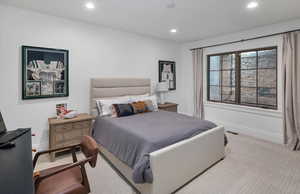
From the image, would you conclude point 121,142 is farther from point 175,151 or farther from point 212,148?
point 212,148

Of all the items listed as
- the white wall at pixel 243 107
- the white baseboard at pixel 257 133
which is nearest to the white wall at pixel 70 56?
the white wall at pixel 243 107

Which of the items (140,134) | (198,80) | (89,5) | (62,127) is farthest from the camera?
(198,80)

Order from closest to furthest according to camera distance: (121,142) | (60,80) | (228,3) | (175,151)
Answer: (175,151) → (121,142) → (228,3) → (60,80)

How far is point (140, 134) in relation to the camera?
2229 millimetres

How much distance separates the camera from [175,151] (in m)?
2.03

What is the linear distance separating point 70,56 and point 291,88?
438 centimetres

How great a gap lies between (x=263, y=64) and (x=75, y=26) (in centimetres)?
417

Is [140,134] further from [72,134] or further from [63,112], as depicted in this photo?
[63,112]

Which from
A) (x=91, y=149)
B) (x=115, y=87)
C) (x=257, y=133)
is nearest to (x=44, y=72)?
(x=115, y=87)

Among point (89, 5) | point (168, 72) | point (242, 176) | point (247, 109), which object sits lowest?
point (242, 176)

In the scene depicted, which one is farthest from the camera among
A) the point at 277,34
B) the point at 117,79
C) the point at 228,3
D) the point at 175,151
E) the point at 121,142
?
the point at 117,79

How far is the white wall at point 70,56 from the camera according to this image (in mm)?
2707

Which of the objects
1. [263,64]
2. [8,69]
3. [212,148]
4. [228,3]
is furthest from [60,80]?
[263,64]

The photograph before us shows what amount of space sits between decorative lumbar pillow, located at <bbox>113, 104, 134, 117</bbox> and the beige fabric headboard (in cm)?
52
